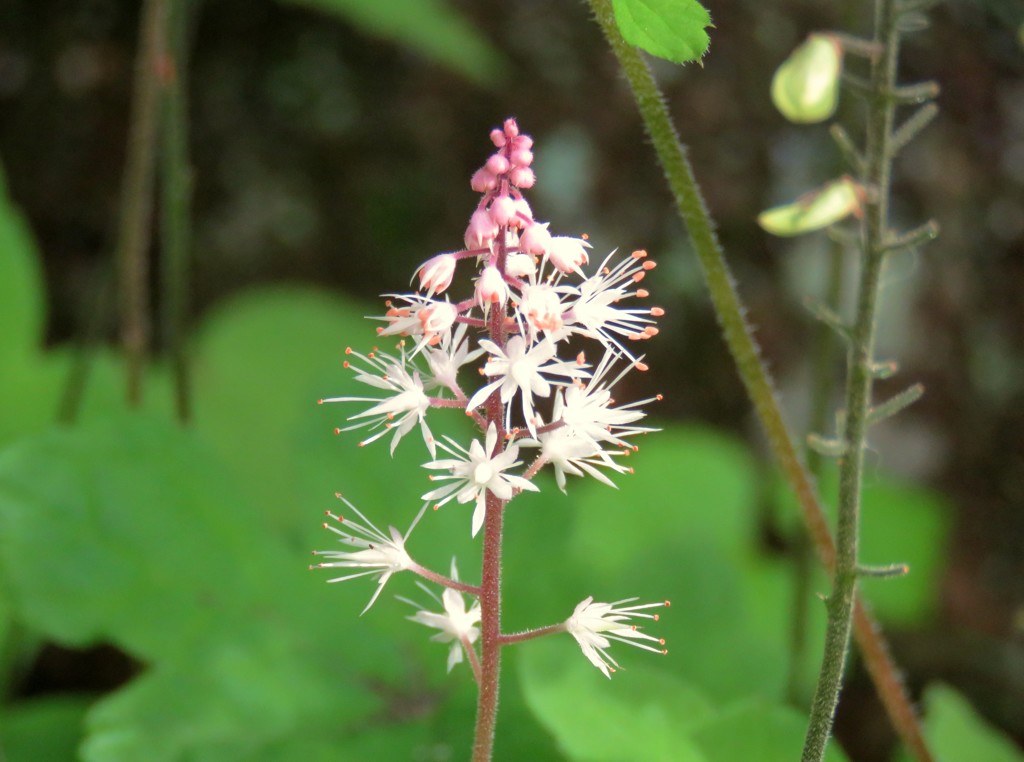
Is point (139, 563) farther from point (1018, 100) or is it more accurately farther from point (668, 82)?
point (1018, 100)

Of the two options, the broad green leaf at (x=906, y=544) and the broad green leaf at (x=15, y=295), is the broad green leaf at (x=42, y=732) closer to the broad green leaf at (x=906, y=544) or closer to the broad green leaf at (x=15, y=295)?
the broad green leaf at (x=15, y=295)

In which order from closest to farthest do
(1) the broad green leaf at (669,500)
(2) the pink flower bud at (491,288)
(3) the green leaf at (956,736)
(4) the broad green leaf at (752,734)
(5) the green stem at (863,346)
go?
1. (2) the pink flower bud at (491,288)
2. (5) the green stem at (863,346)
3. (4) the broad green leaf at (752,734)
4. (3) the green leaf at (956,736)
5. (1) the broad green leaf at (669,500)

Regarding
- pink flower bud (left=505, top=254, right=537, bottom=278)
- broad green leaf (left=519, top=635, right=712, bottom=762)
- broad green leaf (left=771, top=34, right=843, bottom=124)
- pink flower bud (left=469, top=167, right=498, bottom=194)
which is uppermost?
broad green leaf (left=771, top=34, right=843, bottom=124)

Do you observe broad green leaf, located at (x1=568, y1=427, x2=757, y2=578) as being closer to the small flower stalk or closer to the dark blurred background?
the dark blurred background

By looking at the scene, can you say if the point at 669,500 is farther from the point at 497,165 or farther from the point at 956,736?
the point at 497,165

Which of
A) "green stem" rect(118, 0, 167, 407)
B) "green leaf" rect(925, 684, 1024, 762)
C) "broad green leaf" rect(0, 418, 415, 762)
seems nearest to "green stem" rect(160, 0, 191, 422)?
"green stem" rect(118, 0, 167, 407)

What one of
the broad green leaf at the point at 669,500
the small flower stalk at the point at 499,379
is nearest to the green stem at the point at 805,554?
the broad green leaf at the point at 669,500

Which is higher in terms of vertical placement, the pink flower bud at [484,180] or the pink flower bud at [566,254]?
the pink flower bud at [484,180]

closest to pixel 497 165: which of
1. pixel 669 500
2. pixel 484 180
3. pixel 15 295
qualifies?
pixel 484 180
